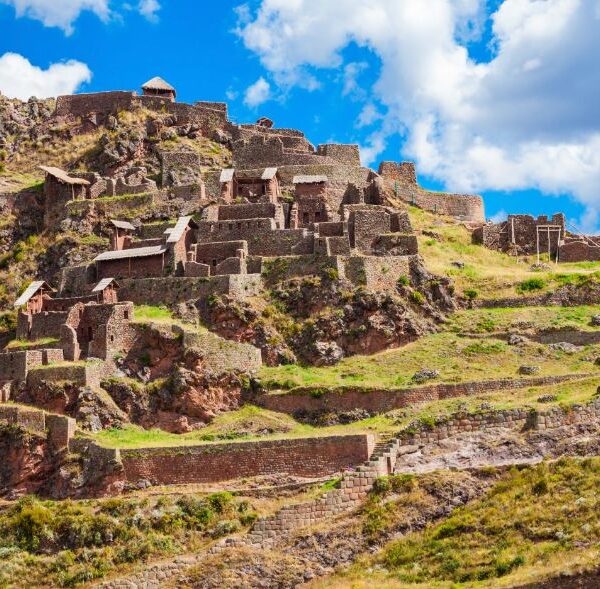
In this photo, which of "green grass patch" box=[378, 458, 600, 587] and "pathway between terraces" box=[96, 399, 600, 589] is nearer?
"green grass patch" box=[378, 458, 600, 587]

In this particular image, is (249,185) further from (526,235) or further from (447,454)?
(447,454)

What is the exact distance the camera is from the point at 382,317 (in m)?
55.5

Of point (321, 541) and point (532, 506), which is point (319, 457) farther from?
point (532, 506)

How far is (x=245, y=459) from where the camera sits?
4562cm

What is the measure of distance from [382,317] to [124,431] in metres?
13.8

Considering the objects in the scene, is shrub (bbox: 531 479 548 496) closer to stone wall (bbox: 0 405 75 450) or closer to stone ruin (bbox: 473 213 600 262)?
stone wall (bbox: 0 405 75 450)

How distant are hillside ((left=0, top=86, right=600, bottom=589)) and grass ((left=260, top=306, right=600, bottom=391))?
16 centimetres

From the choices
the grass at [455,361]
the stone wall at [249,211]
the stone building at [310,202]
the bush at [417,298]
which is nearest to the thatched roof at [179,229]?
the stone wall at [249,211]

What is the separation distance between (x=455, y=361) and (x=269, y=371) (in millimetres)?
8539

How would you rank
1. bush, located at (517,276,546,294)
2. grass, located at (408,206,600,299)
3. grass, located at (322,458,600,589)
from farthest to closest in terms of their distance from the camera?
grass, located at (408,206,600,299) < bush, located at (517,276,546,294) < grass, located at (322,458,600,589)

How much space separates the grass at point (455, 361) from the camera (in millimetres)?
51531

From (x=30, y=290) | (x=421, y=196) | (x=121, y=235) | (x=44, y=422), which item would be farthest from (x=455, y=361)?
(x=421, y=196)

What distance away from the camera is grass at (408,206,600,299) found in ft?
197

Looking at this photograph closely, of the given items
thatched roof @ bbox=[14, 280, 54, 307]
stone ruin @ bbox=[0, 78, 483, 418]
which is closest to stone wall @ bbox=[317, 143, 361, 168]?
stone ruin @ bbox=[0, 78, 483, 418]
